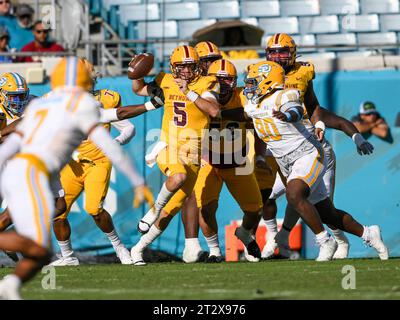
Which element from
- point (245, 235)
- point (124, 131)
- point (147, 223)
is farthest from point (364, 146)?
point (124, 131)

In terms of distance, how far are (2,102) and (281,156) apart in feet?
7.91

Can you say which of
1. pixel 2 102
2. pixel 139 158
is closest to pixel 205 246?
pixel 139 158

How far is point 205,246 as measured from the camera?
36.2 ft

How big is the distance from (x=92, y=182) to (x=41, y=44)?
328 centimetres

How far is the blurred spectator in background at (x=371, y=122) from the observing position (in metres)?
11.0

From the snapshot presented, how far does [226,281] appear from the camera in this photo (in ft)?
23.4

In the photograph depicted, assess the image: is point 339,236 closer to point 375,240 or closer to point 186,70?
point 375,240

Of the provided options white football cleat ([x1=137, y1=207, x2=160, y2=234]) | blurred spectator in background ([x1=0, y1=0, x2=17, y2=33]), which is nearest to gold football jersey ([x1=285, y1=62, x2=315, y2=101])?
white football cleat ([x1=137, y1=207, x2=160, y2=234])

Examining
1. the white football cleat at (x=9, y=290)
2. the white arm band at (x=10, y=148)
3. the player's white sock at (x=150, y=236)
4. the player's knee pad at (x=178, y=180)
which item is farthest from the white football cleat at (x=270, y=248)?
the white football cleat at (x=9, y=290)

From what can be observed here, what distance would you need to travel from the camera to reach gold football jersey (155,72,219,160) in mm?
9023

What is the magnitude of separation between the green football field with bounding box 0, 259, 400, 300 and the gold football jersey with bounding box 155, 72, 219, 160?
1.02 metres

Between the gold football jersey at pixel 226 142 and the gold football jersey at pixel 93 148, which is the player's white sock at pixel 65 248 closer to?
the gold football jersey at pixel 93 148
